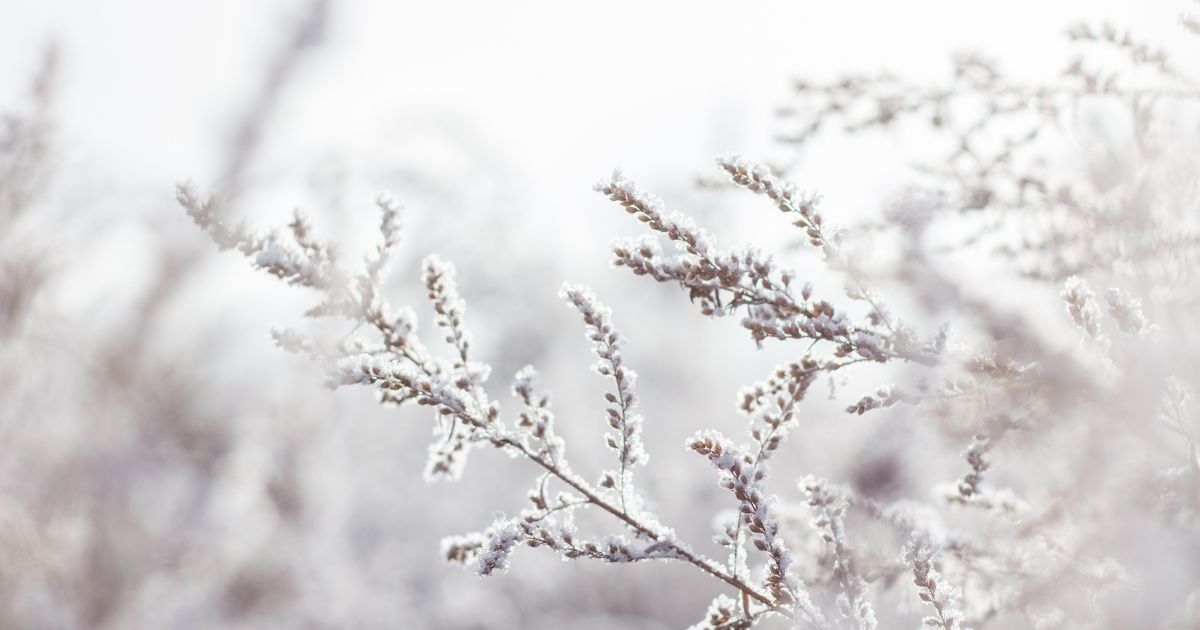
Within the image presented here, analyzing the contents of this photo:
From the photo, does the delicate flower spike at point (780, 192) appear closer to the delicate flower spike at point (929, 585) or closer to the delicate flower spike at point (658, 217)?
the delicate flower spike at point (658, 217)

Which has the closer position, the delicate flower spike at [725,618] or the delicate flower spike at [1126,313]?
the delicate flower spike at [1126,313]

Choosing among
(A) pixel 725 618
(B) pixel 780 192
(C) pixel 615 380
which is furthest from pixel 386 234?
(A) pixel 725 618

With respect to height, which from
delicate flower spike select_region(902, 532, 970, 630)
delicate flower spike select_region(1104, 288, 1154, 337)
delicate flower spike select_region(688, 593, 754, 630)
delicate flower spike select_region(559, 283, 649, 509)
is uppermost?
delicate flower spike select_region(1104, 288, 1154, 337)

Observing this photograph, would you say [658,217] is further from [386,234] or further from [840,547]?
[840,547]

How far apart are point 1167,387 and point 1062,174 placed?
1342 millimetres

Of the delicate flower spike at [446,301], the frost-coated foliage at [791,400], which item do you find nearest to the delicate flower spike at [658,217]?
the frost-coated foliage at [791,400]

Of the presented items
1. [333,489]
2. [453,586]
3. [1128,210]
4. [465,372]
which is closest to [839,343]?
[465,372]

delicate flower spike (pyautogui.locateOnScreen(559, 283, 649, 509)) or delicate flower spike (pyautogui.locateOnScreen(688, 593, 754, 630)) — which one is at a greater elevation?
delicate flower spike (pyautogui.locateOnScreen(559, 283, 649, 509))

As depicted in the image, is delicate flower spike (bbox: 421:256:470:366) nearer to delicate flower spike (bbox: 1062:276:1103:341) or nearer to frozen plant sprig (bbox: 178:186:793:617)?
frozen plant sprig (bbox: 178:186:793:617)

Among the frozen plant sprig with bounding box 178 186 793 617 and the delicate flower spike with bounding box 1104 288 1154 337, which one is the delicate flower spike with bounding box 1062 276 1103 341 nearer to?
the delicate flower spike with bounding box 1104 288 1154 337

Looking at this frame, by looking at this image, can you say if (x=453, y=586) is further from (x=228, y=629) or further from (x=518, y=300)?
(x=518, y=300)

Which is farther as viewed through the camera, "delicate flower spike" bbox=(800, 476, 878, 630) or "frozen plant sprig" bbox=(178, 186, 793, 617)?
"delicate flower spike" bbox=(800, 476, 878, 630)

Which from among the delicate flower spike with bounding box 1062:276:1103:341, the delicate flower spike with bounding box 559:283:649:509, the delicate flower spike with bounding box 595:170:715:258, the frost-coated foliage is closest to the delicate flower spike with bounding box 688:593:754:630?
the frost-coated foliage

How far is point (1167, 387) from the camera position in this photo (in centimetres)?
139
